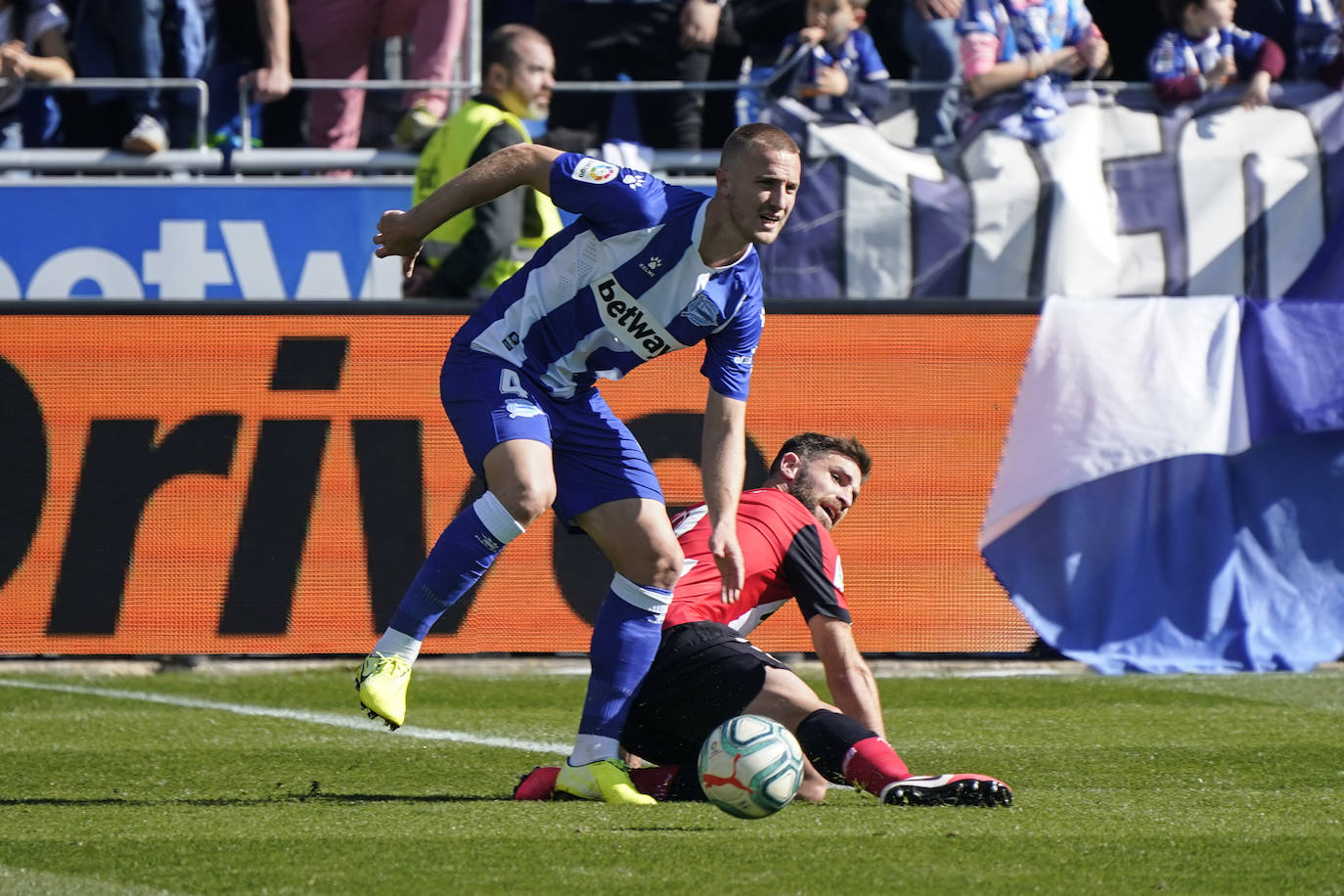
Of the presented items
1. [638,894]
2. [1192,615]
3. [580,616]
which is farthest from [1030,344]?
[638,894]

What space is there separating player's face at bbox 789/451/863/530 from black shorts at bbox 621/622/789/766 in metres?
0.56

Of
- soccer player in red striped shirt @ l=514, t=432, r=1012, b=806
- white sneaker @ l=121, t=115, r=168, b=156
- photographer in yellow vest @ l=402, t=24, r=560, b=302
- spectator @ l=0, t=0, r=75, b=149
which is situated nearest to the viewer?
soccer player in red striped shirt @ l=514, t=432, r=1012, b=806

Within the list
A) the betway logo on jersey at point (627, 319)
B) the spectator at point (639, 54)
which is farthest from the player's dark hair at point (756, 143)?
the spectator at point (639, 54)

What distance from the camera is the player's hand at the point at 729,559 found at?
192 inches

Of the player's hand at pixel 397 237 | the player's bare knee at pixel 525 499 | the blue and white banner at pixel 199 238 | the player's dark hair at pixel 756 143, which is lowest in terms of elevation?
the blue and white banner at pixel 199 238

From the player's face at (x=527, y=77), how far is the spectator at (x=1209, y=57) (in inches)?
140

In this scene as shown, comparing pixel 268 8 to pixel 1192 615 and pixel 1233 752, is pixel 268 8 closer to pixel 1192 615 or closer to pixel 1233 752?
pixel 1192 615

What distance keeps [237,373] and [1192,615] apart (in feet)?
13.8

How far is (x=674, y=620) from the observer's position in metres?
5.39

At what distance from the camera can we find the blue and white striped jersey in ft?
16.6

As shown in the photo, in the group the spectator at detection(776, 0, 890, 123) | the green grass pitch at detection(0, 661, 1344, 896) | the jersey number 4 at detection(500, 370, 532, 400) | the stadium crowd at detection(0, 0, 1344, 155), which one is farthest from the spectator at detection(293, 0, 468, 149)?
the jersey number 4 at detection(500, 370, 532, 400)

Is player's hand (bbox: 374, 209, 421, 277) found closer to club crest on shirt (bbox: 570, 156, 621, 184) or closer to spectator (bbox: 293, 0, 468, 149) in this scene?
club crest on shirt (bbox: 570, 156, 621, 184)

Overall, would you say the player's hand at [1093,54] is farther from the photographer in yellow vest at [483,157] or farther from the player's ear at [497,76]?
the player's ear at [497,76]

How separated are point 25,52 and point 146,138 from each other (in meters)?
1.00
